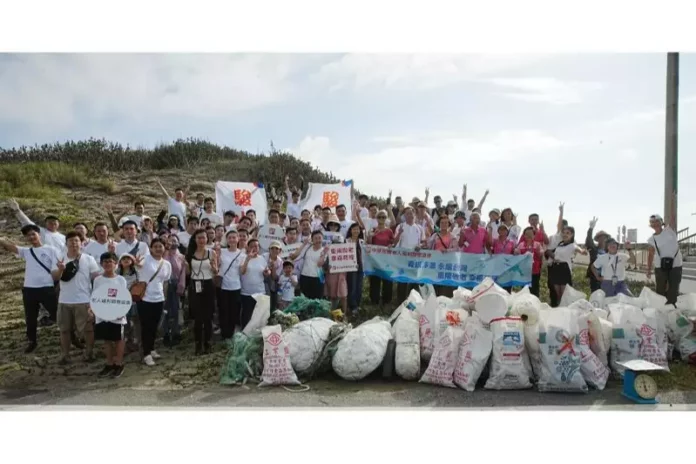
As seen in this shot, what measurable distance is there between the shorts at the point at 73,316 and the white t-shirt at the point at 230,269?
158 cm

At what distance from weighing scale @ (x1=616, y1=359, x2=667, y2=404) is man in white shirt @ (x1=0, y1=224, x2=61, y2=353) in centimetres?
644

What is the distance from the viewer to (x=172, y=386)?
5828mm

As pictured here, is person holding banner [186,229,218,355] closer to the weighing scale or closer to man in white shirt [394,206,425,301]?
man in white shirt [394,206,425,301]

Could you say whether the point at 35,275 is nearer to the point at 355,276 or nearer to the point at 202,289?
the point at 202,289

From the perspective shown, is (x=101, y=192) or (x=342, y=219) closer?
(x=342, y=219)

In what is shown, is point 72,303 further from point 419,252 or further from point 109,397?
point 419,252

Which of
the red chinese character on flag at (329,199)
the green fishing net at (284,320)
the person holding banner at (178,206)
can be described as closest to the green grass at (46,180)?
the person holding banner at (178,206)

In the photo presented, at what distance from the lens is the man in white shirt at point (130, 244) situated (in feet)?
22.5

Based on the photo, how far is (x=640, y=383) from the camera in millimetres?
5266

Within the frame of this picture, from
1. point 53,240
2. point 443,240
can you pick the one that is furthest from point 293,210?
point 53,240

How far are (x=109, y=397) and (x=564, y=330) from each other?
4482 millimetres

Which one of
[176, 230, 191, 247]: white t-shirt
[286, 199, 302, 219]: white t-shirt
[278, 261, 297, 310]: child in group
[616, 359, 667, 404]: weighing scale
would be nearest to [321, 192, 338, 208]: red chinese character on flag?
[286, 199, 302, 219]: white t-shirt

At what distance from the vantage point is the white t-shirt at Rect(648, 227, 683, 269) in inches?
324

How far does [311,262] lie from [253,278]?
0.88 meters
